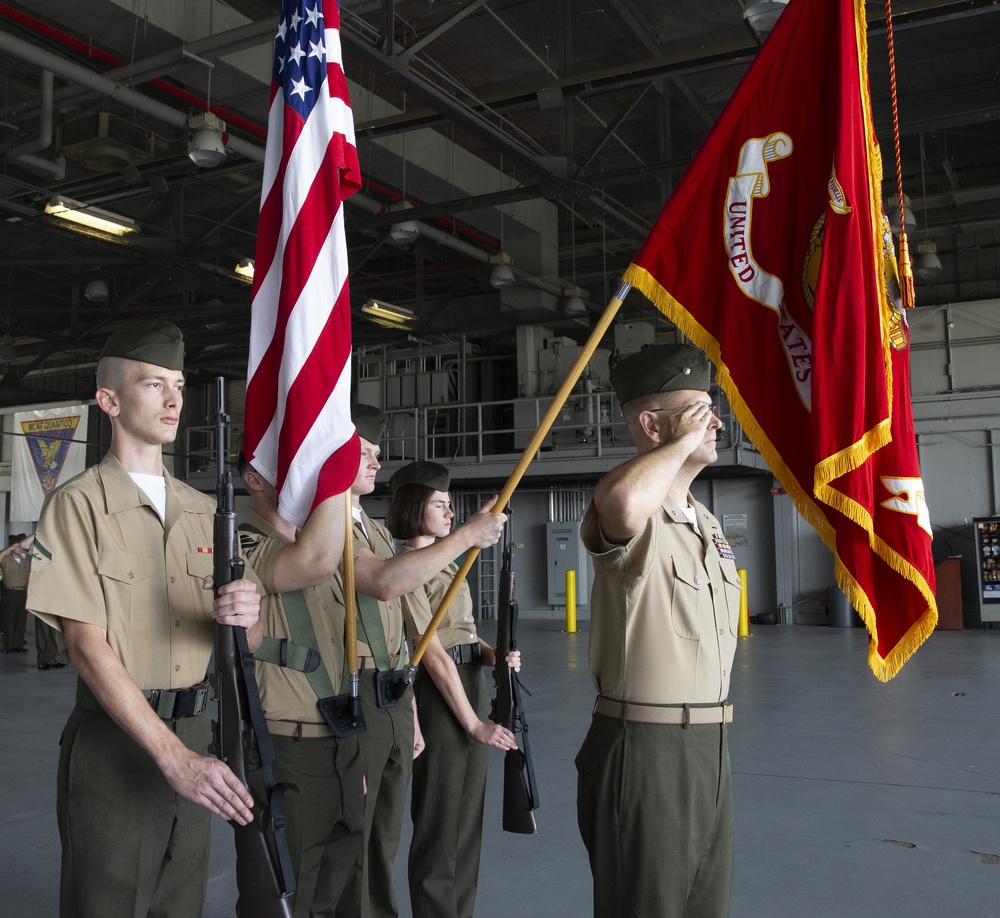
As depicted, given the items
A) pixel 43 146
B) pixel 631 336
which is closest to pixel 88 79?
pixel 43 146

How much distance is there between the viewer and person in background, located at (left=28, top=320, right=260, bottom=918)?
2.19m

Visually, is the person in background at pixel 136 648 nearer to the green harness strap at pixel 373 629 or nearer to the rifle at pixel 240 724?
the rifle at pixel 240 724

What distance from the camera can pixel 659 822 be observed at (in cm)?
238

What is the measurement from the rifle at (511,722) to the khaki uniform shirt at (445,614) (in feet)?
0.45

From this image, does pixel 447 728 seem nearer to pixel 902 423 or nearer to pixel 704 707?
pixel 704 707

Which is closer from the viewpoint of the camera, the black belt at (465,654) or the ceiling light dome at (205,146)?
the black belt at (465,654)

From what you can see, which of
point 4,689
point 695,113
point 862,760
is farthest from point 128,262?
point 862,760

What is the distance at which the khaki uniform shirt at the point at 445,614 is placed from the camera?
3.79 meters

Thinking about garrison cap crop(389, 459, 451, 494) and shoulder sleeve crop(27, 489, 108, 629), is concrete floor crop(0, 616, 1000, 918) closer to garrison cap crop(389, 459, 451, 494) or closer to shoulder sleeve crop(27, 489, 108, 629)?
garrison cap crop(389, 459, 451, 494)

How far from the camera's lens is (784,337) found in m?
2.83

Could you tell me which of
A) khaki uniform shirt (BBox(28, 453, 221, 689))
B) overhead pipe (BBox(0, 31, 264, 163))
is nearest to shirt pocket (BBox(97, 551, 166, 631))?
khaki uniform shirt (BBox(28, 453, 221, 689))

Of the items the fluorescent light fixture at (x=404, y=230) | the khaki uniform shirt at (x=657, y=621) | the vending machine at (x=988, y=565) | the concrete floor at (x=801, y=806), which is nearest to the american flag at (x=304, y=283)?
the khaki uniform shirt at (x=657, y=621)

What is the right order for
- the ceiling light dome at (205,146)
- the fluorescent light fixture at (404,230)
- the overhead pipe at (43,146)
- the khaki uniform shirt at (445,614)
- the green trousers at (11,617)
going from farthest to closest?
1. the green trousers at (11,617)
2. the fluorescent light fixture at (404,230)
3. the overhead pipe at (43,146)
4. the ceiling light dome at (205,146)
5. the khaki uniform shirt at (445,614)

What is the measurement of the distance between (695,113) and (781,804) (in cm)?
1084
